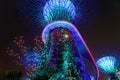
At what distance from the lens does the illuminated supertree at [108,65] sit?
54.6m

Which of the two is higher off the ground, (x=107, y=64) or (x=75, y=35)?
(x=75, y=35)

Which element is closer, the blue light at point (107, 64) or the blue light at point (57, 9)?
the blue light at point (57, 9)

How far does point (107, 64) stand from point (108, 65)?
0.38 m

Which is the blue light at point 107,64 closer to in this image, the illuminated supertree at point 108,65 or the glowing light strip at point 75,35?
the illuminated supertree at point 108,65

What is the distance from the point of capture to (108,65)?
182 ft

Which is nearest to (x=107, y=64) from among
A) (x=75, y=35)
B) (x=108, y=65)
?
(x=108, y=65)

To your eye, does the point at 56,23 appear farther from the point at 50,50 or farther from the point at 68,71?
the point at 68,71

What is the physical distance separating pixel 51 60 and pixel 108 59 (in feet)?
55.2

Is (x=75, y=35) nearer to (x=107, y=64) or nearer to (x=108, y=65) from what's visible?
(x=107, y=64)

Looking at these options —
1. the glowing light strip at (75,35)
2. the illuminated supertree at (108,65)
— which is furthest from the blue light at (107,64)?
the glowing light strip at (75,35)

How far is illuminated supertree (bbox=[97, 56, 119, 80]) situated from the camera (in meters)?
54.6

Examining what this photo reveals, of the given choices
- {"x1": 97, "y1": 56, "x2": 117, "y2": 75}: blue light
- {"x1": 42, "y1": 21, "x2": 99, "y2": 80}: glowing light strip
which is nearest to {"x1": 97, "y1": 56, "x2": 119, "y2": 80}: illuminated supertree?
{"x1": 97, "y1": 56, "x2": 117, "y2": 75}: blue light

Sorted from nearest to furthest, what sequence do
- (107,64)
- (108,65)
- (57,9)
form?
(57,9) → (107,64) → (108,65)

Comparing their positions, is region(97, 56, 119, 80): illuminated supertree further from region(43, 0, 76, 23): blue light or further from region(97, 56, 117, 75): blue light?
region(43, 0, 76, 23): blue light
